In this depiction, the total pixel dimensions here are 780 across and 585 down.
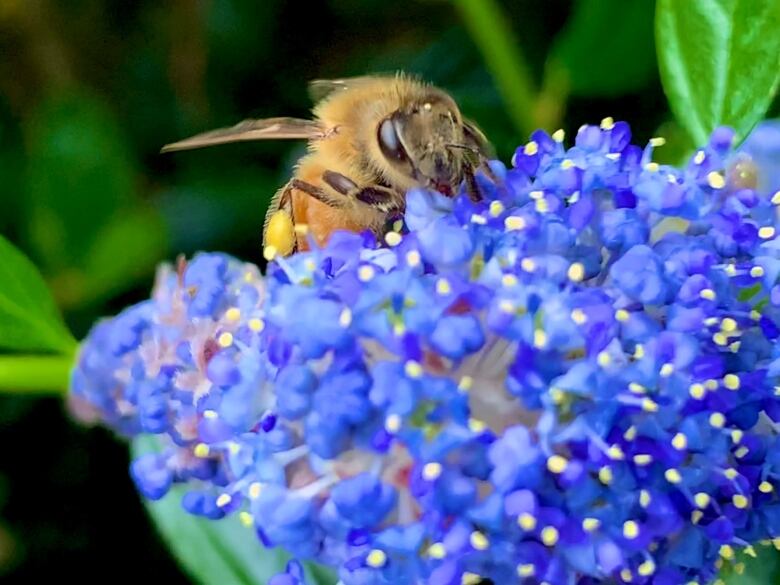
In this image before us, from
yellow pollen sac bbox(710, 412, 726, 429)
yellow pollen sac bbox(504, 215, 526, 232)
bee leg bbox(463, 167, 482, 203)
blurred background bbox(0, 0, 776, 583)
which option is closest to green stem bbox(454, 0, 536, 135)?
blurred background bbox(0, 0, 776, 583)

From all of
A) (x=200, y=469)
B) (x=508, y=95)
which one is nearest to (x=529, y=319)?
(x=200, y=469)

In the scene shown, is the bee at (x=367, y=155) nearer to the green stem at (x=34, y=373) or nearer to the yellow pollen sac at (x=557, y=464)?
the yellow pollen sac at (x=557, y=464)

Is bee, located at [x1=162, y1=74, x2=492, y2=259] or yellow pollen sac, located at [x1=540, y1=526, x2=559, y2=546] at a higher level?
bee, located at [x1=162, y1=74, x2=492, y2=259]

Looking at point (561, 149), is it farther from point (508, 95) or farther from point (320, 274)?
point (508, 95)

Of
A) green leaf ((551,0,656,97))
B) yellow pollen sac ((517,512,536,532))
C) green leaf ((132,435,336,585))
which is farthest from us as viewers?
green leaf ((551,0,656,97))

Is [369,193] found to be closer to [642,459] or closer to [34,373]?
[642,459]

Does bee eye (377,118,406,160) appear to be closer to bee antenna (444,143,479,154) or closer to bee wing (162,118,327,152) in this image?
bee antenna (444,143,479,154)

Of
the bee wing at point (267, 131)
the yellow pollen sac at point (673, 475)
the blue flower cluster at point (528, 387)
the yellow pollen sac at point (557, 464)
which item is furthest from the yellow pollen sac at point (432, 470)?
the bee wing at point (267, 131)
